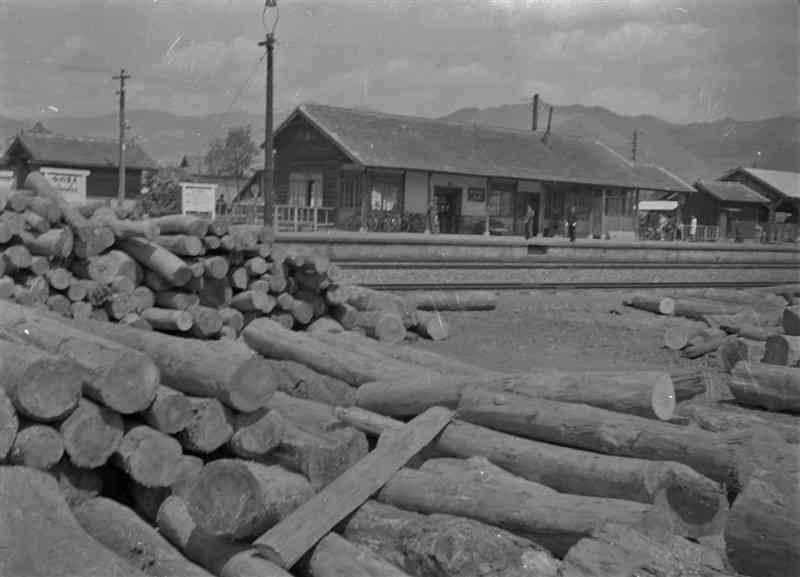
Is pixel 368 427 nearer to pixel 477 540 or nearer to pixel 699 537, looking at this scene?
pixel 477 540

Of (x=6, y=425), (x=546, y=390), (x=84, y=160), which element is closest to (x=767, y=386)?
Result: (x=546, y=390)

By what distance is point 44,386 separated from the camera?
15.7ft

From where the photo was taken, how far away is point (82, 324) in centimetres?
736

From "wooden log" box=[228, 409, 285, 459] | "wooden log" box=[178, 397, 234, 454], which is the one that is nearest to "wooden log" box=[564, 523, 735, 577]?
"wooden log" box=[228, 409, 285, 459]

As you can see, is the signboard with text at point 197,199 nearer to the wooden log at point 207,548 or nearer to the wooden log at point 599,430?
the wooden log at point 599,430

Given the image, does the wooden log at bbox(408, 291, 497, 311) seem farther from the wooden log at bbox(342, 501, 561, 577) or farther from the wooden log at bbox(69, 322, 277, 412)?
the wooden log at bbox(342, 501, 561, 577)

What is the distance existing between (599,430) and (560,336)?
24.5ft

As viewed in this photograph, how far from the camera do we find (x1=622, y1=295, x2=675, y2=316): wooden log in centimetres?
1463

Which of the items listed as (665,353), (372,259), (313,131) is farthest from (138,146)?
(665,353)

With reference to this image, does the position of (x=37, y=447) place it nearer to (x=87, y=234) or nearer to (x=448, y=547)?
(x=448, y=547)

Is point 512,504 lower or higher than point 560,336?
higher

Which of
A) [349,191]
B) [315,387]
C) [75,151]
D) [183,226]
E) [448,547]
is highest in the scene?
[75,151]

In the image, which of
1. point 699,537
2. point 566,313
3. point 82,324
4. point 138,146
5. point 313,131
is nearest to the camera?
point 699,537

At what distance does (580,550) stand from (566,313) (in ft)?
35.9
